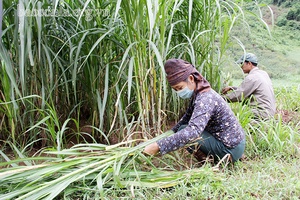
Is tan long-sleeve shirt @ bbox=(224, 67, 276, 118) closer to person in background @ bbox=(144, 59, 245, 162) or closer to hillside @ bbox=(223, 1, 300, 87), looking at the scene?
person in background @ bbox=(144, 59, 245, 162)

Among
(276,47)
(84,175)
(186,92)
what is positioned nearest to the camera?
(84,175)

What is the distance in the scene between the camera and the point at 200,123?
1598 mm

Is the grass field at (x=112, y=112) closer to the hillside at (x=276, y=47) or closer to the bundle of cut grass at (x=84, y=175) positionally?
the bundle of cut grass at (x=84, y=175)

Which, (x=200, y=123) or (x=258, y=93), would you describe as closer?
Result: (x=200, y=123)

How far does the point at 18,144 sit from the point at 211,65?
1446 millimetres

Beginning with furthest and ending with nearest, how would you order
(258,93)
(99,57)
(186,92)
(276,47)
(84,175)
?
(276,47)
(258,93)
(99,57)
(186,92)
(84,175)

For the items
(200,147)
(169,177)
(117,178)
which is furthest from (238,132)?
(117,178)

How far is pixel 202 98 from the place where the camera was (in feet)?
5.46

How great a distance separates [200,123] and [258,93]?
1340mm

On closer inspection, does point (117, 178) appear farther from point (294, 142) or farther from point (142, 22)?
point (294, 142)

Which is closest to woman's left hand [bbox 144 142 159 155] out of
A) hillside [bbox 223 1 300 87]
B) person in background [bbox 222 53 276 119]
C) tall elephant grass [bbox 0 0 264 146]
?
tall elephant grass [bbox 0 0 264 146]

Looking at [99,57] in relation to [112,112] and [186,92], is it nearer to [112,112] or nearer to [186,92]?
[112,112]

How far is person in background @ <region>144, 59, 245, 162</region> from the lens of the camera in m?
1.57

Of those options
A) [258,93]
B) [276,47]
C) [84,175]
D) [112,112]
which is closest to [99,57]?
[112,112]
